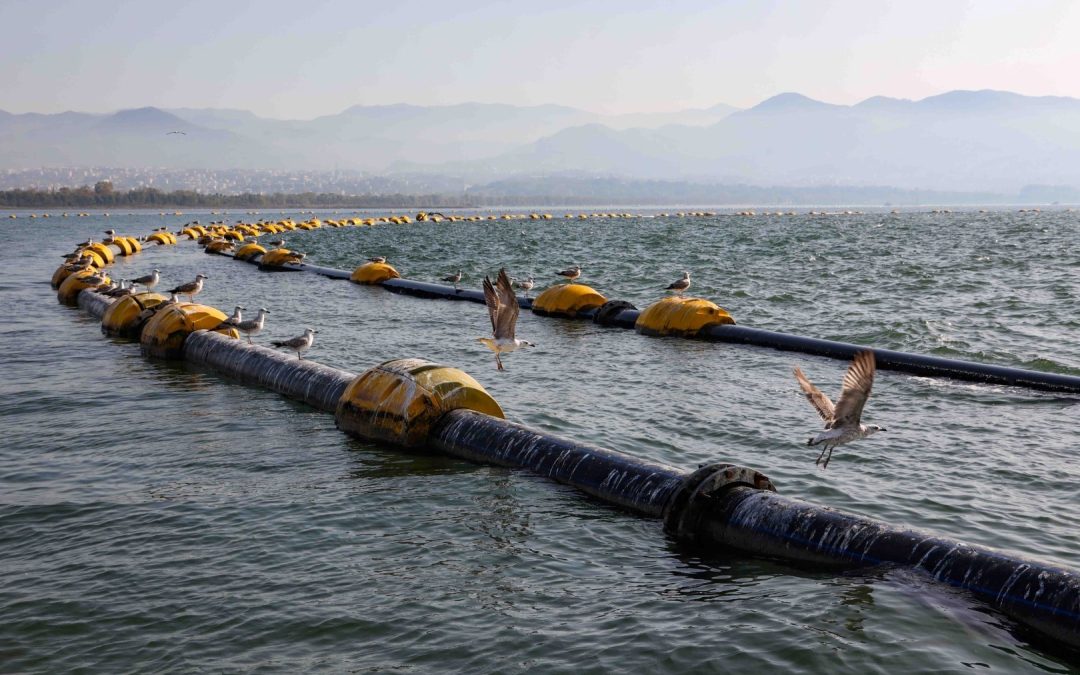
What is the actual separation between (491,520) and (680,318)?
13.1 metres

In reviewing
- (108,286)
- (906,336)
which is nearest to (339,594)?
(906,336)

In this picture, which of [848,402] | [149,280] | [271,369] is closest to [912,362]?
[848,402]

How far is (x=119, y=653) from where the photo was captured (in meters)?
6.89

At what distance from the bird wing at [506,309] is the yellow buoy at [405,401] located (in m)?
1.05

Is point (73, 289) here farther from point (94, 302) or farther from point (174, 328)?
point (174, 328)

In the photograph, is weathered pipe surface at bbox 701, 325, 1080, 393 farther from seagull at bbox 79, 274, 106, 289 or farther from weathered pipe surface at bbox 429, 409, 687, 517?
seagull at bbox 79, 274, 106, 289

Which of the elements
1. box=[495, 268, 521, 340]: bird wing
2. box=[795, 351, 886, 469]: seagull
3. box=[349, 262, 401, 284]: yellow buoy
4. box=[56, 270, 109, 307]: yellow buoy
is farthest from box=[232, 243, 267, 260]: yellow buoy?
box=[795, 351, 886, 469]: seagull

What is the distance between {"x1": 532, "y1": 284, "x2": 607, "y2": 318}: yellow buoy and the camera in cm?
2572

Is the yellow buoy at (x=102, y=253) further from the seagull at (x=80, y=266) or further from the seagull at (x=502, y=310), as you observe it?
the seagull at (x=502, y=310)

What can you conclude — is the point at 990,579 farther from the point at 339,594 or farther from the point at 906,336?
the point at 906,336

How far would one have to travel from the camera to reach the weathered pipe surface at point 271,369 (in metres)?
14.8

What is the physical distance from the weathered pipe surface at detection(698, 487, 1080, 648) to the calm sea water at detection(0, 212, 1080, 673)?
166mm

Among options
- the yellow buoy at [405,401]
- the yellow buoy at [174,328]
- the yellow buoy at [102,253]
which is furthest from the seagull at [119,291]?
the yellow buoy at [102,253]

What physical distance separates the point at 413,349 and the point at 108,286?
13.7 m
